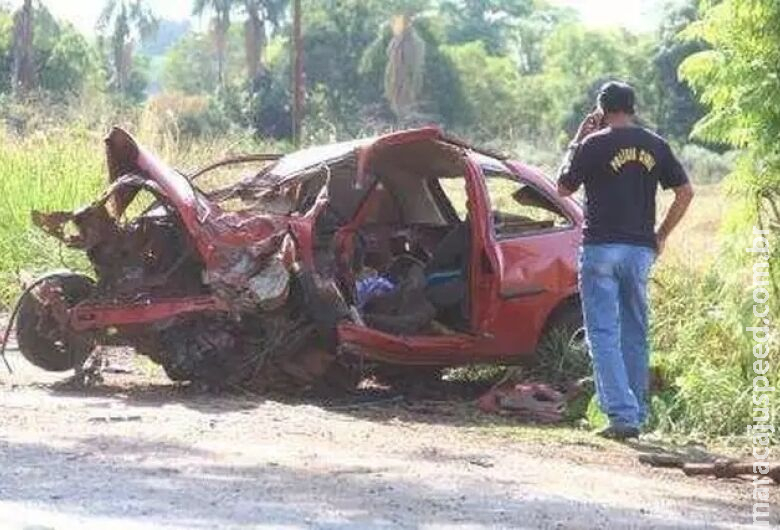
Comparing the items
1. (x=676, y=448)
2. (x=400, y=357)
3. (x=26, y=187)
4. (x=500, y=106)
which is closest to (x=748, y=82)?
(x=676, y=448)

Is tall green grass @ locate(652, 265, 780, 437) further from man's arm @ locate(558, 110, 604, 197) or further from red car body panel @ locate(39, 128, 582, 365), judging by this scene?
man's arm @ locate(558, 110, 604, 197)

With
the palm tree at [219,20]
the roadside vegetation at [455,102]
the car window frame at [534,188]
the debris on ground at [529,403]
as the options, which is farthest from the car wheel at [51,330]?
the palm tree at [219,20]

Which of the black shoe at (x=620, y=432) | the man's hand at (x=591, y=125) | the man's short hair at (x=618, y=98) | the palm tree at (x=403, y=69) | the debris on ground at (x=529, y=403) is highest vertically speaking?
the palm tree at (x=403, y=69)

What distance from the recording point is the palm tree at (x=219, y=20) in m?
80.8

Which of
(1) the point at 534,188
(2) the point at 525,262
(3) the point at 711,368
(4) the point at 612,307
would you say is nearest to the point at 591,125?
(4) the point at 612,307

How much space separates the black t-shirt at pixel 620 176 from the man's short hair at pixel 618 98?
0.13 m

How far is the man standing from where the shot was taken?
796 centimetres

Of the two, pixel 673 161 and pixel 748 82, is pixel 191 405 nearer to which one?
pixel 673 161

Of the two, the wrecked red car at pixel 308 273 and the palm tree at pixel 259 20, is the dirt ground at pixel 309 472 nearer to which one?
the wrecked red car at pixel 308 273

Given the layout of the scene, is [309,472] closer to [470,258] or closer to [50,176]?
[470,258]

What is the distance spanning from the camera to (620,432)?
806 centimetres

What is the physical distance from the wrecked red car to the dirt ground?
440 mm

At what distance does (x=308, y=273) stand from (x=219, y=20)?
250 feet

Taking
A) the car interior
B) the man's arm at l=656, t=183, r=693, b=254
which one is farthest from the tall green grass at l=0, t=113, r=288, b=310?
the man's arm at l=656, t=183, r=693, b=254
